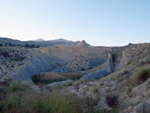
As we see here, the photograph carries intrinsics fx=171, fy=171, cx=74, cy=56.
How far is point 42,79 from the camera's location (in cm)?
2323

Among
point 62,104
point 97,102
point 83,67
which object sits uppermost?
point 62,104

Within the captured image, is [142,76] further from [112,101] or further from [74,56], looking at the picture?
[74,56]

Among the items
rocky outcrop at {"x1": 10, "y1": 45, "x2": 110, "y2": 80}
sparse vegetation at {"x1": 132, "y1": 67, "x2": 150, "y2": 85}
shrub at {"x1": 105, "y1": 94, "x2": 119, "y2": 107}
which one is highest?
sparse vegetation at {"x1": 132, "y1": 67, "x2": 150, "y2": 85}

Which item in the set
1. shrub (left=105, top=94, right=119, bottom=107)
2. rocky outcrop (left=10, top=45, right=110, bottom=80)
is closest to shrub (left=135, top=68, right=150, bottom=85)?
shrub (left=105, top=94, right=119, bottom=107)

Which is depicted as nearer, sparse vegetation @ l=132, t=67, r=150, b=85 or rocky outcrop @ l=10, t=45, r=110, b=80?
sparse vegetation @ l=132, t=67, r=150, b=85

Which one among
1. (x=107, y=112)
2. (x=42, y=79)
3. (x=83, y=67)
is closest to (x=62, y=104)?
(x=107, y=112)

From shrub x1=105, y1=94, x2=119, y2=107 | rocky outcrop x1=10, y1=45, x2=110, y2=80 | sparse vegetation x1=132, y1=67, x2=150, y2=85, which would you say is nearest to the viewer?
shrub x1=105, y1=94, x2=119, y2=107

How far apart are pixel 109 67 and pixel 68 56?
21503mm

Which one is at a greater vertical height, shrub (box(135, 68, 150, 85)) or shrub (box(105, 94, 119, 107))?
shrub (box(135, 68, 150, 85))

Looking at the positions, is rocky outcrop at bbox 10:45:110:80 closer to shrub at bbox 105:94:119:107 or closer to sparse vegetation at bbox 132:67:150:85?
sparse vegetation at bbox 132:67:150:85

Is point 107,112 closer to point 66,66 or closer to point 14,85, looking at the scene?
point 14,85

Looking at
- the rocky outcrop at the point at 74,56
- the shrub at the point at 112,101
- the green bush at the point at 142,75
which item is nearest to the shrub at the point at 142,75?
the green bush at the point at 142,75

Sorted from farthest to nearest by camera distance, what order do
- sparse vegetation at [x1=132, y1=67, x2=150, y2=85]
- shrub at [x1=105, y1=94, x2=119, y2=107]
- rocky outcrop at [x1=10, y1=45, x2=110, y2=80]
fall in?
rocky outcrop at [x1=10, y1=45, x2=110, y2=80], sparse vegetation at [x1=132, y1=67, x2=150, y2=85], shrub at [x1=105, y1=94, x2=119, y2=107]

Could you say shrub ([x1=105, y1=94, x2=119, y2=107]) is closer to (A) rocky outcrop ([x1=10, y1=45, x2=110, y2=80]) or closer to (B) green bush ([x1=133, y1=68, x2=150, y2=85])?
(B) green bush ([x1=133, y1=68, x2=150, y2=85])
